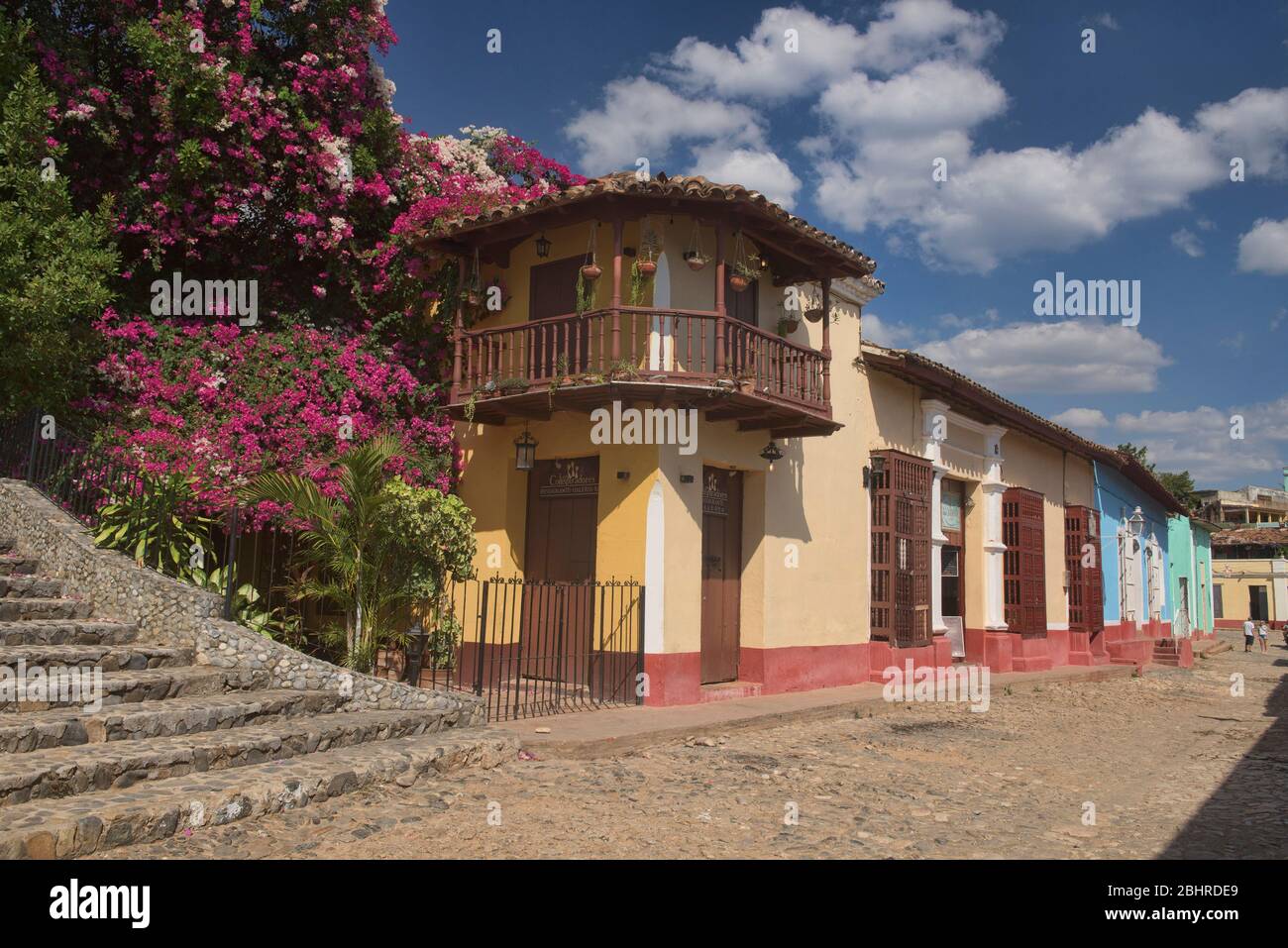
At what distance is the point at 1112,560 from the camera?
930 inches

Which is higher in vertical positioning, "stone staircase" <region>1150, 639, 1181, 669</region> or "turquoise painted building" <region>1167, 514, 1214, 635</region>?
"turquoise painted building" <region>1167, 514, 1214, 635</region>

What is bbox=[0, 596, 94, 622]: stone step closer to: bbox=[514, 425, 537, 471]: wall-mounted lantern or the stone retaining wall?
the stone retaining wall

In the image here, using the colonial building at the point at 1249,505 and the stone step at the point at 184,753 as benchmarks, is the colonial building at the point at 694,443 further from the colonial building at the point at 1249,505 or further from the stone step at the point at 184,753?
the colonial building at the point at 1249,505

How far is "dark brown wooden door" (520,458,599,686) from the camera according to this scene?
11.0 m

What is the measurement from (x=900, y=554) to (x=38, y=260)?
37.7 feet

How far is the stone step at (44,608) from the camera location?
290 inches

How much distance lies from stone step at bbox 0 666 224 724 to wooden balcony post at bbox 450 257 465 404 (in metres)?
4.84

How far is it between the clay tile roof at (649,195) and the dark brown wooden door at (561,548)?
117 inches

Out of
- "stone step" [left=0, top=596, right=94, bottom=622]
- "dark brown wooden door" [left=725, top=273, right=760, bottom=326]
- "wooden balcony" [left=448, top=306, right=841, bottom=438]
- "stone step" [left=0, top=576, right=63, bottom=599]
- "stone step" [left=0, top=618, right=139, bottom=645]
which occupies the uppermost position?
"dark brown wooden door" [left=725, top=273, right=760, bottom=326]

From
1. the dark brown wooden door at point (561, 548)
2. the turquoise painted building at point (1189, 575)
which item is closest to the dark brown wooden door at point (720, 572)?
the dark brown wooden door at point (561, 548)

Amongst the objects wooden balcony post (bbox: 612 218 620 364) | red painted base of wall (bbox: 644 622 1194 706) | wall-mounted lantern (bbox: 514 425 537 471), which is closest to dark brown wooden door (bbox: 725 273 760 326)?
wooden balcony post (bbox: 612 218 620 364)
